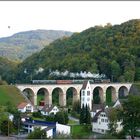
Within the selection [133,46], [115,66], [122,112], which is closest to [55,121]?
[122,112]

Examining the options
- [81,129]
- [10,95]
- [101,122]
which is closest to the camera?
[81,129]

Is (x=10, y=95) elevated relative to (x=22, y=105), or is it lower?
elevated

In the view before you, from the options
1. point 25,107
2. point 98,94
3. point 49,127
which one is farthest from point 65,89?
point 49,127

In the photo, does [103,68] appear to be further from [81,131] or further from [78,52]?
[81,131]

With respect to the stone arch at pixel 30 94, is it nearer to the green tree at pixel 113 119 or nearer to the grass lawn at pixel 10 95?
the grass lawn at pixel 10 95

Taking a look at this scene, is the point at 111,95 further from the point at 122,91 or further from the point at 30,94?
the point at 30,94
